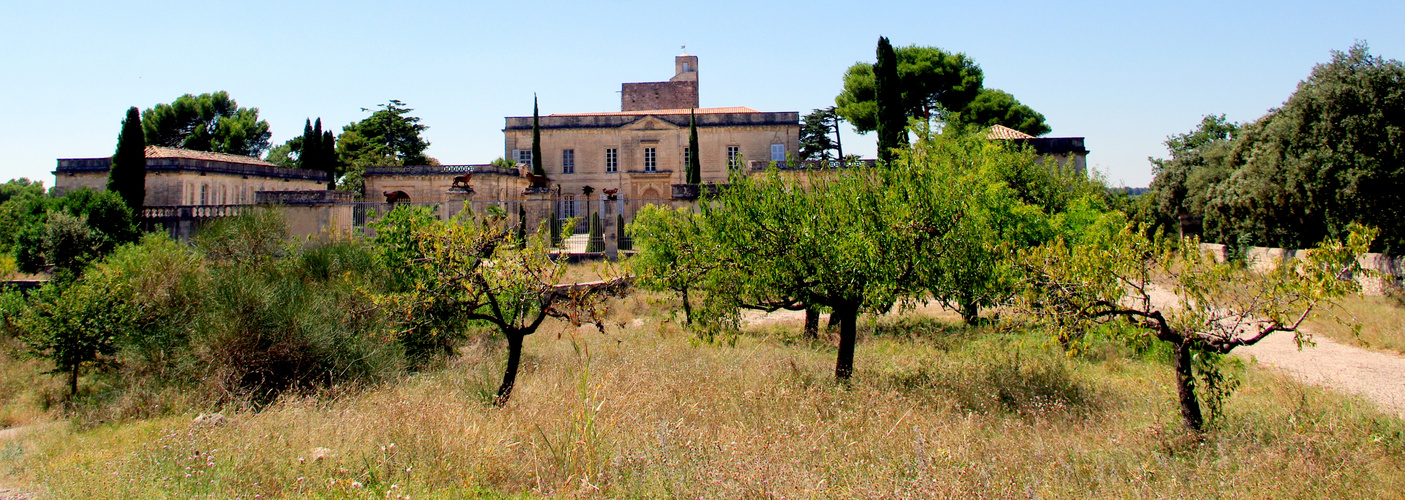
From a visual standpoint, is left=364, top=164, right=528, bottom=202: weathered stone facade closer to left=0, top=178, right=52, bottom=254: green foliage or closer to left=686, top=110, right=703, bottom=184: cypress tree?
left=686, top=110, right=703, bottom=184: cypress tree

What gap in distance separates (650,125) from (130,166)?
21307mm

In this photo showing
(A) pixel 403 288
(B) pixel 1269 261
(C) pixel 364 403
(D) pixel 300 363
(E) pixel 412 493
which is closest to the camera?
(E) pixel 412 493

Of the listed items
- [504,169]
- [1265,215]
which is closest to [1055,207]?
[1265,215]

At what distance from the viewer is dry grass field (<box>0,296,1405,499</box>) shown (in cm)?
549

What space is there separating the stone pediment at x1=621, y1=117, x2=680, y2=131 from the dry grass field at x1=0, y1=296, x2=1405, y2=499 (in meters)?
30.5

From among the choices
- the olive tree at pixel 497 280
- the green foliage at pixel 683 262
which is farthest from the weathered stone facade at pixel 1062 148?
the olive tree at pixel 497 280

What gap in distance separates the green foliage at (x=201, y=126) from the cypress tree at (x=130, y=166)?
23.6m

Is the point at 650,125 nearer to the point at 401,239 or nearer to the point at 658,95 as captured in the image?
the point at 658,95

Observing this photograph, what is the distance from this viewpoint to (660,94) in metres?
48.1

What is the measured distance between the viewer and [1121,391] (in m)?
8.87

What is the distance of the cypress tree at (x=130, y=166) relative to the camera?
27297 millimetres

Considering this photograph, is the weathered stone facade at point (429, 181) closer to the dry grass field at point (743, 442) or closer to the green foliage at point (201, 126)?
the dry grass field at point (743, 442)

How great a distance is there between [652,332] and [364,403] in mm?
6470

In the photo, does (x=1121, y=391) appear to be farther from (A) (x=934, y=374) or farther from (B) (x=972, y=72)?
(B) (x=972, y=72)
